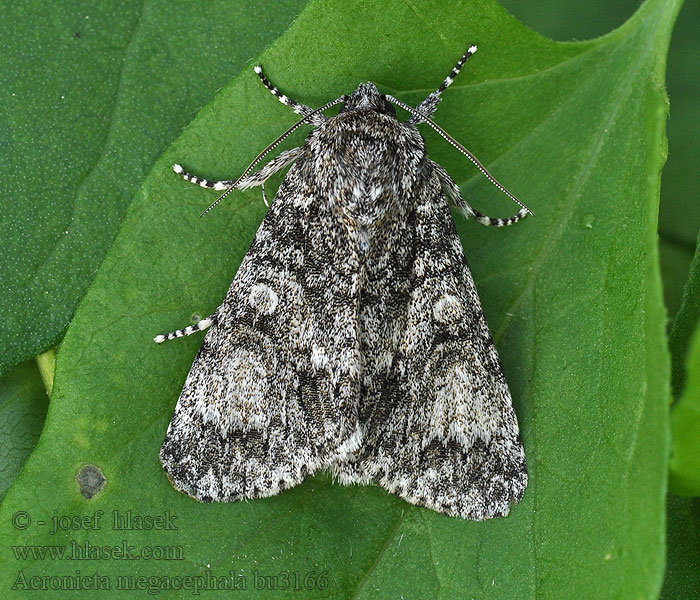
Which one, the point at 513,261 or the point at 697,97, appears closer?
the point at 513,261

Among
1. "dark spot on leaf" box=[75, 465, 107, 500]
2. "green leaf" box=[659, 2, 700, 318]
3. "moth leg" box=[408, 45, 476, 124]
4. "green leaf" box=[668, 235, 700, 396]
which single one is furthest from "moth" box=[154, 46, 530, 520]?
"green leaf" box=[659, 2, 700, 318]

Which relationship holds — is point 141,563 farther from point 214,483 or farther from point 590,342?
point 590,342

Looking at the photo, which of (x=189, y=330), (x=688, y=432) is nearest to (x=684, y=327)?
(x=688, y=432)

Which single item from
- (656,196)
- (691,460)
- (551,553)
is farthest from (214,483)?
(656,196)

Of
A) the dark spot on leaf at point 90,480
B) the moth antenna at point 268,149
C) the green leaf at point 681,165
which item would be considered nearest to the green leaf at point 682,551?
the green leaf at point 681,165

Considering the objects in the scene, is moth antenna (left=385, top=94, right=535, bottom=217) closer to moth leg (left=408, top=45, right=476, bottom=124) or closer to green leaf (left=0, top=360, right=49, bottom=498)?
moth leg (left=408, top=45, right=476, bottom=124)

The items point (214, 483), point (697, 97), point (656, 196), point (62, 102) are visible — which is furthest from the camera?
point (697, 97)
